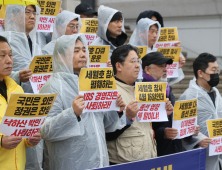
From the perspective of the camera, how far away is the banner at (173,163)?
325 cm

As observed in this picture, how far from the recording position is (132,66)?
4074mm

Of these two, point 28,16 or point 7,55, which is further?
point 28,16

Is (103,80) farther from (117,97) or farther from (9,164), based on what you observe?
(9,164)

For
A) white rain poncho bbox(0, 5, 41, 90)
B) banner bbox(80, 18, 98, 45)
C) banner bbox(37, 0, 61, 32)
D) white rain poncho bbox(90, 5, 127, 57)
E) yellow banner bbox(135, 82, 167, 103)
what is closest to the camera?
yellow banner bbox(135, 82, 167, 103)

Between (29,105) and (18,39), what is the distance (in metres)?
2.07

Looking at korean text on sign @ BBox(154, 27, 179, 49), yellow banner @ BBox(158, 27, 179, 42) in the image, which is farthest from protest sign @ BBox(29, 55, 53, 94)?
yellow banner @ BBox(158, 27, 179, 42)

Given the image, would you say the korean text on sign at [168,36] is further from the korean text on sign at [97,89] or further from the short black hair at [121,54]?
the korean text on sign at [97,89]

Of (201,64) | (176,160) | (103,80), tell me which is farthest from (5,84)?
(201,64)

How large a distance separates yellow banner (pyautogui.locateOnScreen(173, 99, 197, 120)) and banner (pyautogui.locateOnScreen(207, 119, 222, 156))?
0.40 metres

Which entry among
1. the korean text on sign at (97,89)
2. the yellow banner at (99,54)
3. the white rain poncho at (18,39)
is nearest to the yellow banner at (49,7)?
the white rain poncho at (18,39)

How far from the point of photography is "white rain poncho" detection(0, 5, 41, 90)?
186 inches

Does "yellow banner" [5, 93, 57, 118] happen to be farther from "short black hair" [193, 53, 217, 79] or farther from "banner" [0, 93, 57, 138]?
"short black hair" [193, 53, 217, 79]

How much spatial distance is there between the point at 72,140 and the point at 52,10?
12.6 ft

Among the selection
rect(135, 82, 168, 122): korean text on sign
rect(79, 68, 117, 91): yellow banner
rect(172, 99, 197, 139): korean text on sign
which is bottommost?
rect(172, 99, 197, 139): korean text on sign
